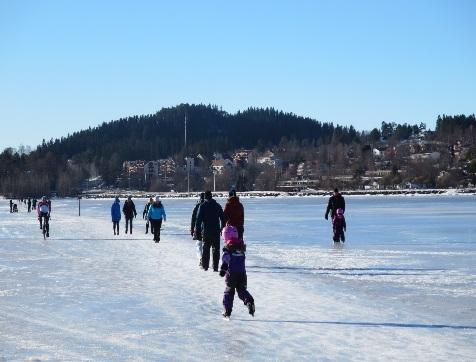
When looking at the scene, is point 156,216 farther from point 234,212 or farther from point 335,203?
point 234,212

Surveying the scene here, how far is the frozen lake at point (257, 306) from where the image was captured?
7262 millimetres

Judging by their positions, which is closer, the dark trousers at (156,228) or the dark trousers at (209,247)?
the dark trousers at (209,247)

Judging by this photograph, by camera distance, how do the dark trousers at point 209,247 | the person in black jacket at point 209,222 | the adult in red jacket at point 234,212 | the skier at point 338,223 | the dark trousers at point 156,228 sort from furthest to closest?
the dark trousers at point 156,228, the skier at point 338,223, the dark trousers at point 209,247, the person in black jacket at point 209,222, the adult in red jacket at point 234,212

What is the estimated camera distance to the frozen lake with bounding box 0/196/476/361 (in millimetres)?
7262

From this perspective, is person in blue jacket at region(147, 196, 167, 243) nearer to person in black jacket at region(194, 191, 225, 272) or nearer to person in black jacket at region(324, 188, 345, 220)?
person in black jacket at region(324, 188, 345, 220)

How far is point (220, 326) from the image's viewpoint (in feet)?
27.3

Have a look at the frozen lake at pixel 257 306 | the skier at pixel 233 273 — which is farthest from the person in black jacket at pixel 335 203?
the skier at pixel 233 273

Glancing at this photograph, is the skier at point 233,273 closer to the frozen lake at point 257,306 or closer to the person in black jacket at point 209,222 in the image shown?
the frozen lake at point 257,306

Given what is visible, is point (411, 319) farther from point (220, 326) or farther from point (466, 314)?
point (220, 326)

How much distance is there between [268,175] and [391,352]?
15707 centimetres

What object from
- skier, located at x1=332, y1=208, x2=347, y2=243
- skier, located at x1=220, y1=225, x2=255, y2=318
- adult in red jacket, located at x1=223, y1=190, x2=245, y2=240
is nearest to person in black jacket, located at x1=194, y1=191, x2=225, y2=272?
adult in red jacket, located at x1=223, y1=190, x2=245, y2=240

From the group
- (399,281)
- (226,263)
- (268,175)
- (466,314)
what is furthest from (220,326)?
(268,175)

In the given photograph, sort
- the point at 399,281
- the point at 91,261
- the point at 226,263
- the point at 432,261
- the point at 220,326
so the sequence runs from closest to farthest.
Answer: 1. the point at 220,326
2. the point at 226,263
3. the point at 399,281
4. the point at 432,261
5. the point at 91,261

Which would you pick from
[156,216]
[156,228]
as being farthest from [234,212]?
[156,216]
